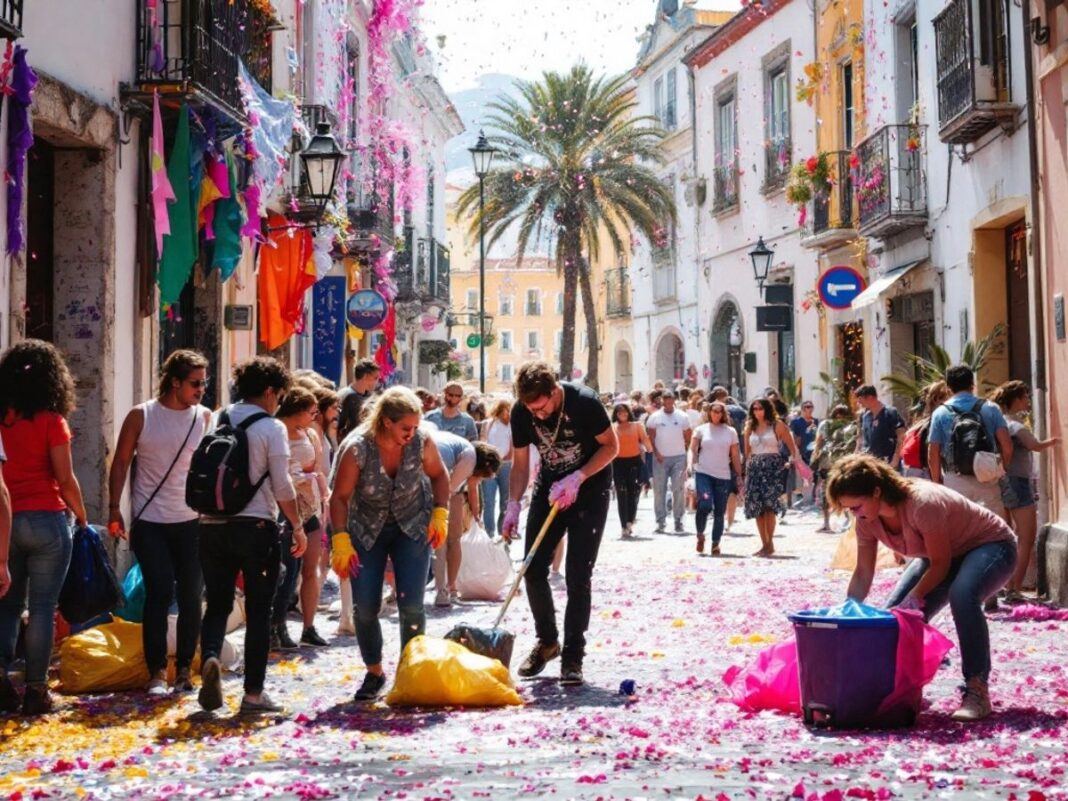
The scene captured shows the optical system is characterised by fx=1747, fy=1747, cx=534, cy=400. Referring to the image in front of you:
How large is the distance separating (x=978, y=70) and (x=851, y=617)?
10338mm

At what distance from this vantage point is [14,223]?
10914 millimetres

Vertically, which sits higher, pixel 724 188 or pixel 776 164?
pixel 724 188

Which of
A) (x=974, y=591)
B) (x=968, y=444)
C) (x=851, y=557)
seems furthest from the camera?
(x=851, y=557)

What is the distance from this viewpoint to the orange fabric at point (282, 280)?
18.9 m

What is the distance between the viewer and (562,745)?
723 centimetres

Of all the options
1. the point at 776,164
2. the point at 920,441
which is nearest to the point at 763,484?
the point at 920,441

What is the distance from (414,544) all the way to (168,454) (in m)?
1.39

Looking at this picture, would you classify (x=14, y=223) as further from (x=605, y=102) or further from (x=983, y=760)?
(x=605, y=102)

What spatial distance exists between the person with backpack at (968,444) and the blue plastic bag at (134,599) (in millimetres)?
5490

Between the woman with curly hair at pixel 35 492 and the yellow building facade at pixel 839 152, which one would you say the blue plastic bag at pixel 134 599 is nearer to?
the woman with curly hair at pixel 35 492

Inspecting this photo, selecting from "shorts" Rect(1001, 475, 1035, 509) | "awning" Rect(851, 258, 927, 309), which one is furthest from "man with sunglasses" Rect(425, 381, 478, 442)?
"awning" Rect(851, 258, 927, 309)

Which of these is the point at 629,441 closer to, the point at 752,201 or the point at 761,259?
the point at 761,259

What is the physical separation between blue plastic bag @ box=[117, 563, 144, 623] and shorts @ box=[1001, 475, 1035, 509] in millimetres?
6085

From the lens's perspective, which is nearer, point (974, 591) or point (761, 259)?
point (974, 591)
